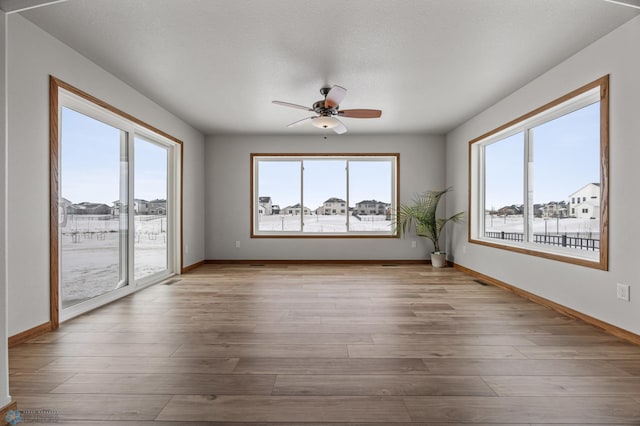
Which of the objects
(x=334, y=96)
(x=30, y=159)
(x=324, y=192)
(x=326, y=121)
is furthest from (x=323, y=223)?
(x=30, y=159)

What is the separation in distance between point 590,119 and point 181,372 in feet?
12.7

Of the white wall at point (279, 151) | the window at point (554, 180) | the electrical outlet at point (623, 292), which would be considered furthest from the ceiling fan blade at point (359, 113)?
the electrical outlet at point (623, 292)

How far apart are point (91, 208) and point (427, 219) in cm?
480

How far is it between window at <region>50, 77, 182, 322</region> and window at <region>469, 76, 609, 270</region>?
4522 mm

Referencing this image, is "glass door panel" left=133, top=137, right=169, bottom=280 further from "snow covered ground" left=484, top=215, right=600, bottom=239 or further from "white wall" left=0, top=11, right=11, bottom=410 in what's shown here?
"snow covered ground" left=484, top=215, right=600, bottom=239

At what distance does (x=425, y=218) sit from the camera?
574 cm

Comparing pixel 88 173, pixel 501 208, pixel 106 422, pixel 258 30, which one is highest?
pixel 258 30

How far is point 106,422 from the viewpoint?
4.93 ft

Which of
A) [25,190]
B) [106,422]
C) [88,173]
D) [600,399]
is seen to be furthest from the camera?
[88,173]

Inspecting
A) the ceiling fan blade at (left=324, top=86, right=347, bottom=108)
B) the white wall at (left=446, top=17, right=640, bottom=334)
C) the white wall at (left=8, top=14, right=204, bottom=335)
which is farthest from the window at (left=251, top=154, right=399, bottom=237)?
the white wall at (left=8, top=14, right=204, bottom=335)

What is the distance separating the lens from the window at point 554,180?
2.90 meters

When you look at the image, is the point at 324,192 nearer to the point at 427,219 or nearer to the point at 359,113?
the point at 427,219

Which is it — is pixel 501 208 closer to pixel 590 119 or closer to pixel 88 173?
pixel 590 119

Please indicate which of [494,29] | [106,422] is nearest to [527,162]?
[494,29]
